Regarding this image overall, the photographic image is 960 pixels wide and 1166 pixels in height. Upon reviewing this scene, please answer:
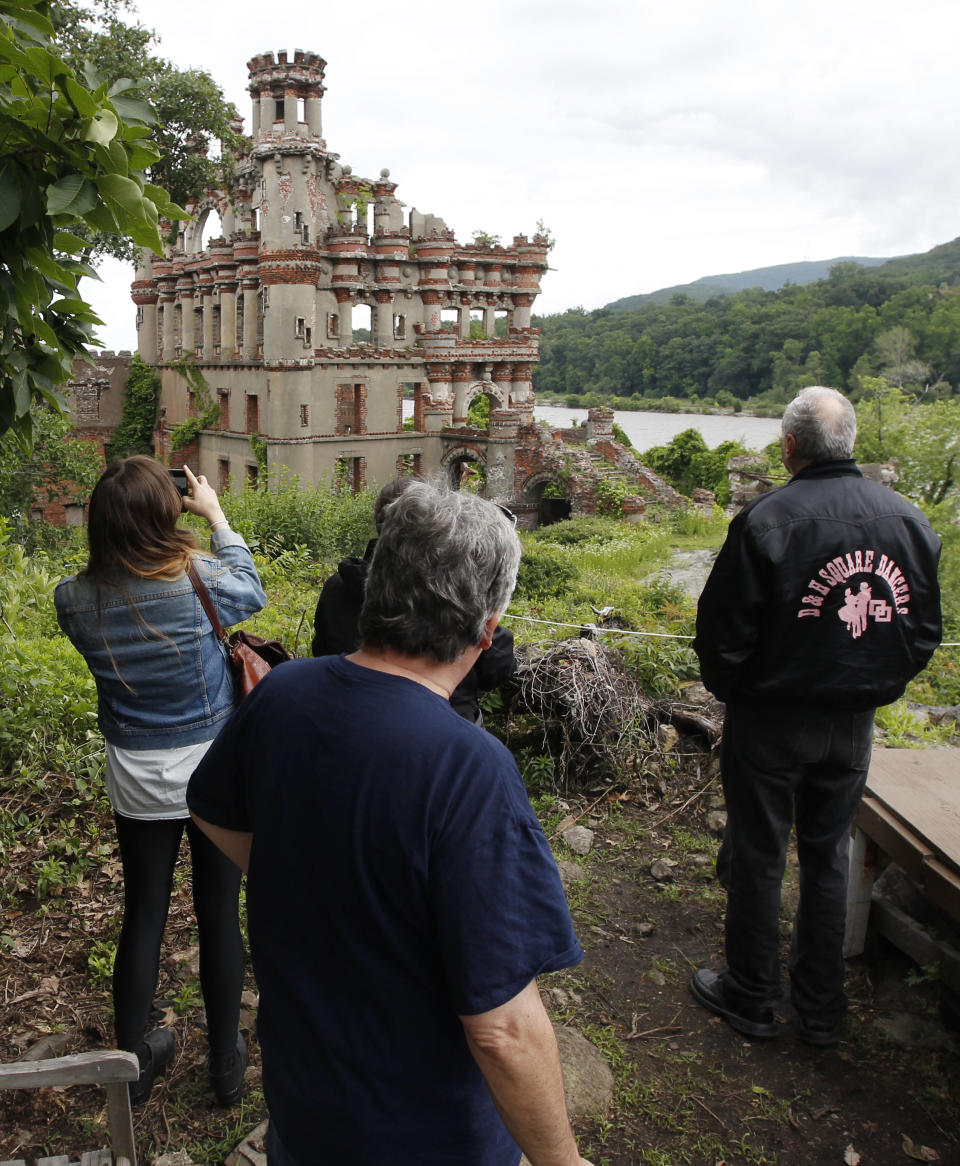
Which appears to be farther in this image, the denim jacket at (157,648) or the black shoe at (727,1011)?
the black shoe at (727,1011)

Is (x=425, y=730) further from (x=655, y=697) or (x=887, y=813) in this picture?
(x=655, y=697)

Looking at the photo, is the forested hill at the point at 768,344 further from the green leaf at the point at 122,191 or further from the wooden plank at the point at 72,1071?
the wooden plank at the point at 72,1071

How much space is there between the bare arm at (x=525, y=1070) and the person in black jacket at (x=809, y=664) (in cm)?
180

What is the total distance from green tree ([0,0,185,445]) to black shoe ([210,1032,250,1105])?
84.3 inches

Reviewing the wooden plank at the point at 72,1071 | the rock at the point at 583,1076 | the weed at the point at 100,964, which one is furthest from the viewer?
the weed at the point at 100,964

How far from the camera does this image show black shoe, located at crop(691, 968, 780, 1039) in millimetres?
3229

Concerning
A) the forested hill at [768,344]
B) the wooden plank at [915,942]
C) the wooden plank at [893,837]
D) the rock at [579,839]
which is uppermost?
the forested hill at [768,344]

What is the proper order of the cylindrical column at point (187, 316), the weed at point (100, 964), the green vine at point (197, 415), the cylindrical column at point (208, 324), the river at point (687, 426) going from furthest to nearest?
the river at point (687, 426)
the cylindrical column at point (187, 316)
the cylindrical column at point (208, 324)
the green vine at point (197, 415)
the weed at point (100, 964)

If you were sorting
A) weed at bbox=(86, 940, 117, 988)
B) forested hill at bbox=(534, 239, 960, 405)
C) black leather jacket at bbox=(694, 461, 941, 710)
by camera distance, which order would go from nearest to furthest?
black leather jacket at bbox=(694, 461, 941, 710) < weed at bbox=(86, 940, 117, 988) < forested hill at bbox=(534, 239, 960, 405)

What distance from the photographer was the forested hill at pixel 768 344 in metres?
48.4

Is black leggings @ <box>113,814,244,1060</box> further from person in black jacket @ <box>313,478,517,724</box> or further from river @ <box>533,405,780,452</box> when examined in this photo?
river @ <box>533,405,780,452</box>

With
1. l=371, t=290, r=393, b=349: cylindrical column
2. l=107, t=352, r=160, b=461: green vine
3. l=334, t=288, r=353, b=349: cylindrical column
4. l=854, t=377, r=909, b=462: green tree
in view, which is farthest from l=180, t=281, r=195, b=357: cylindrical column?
l=854, t=377, r=909, b=462: green tree

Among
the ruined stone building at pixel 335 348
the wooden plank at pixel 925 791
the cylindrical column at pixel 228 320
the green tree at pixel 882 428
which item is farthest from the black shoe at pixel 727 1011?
the green tree at pixel 882 428

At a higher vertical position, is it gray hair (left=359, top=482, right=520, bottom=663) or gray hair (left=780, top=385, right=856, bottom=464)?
gray hair (left=780, top=385, right=856, bottom=464)
